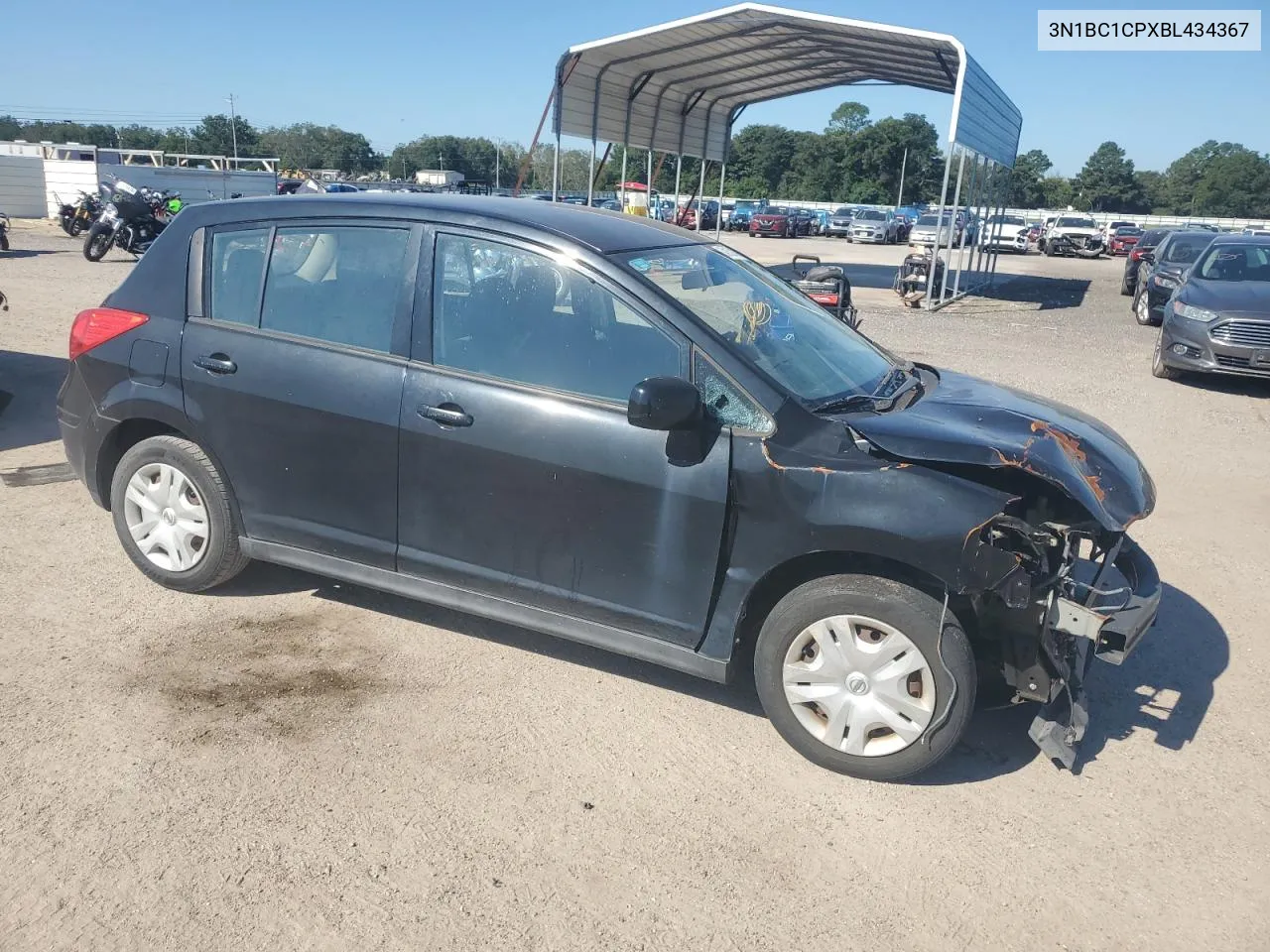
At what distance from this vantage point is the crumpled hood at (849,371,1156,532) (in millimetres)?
3117

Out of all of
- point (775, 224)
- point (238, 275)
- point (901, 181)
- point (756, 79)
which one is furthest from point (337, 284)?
point (901, 181)

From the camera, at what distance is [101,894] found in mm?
2664

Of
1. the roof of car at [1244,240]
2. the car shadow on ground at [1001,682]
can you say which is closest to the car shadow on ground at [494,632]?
the car shadow on ground at [1001,682]

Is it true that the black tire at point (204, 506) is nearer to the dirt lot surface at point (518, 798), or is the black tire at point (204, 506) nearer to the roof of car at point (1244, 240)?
the dirt lot surface at point (518, 798)

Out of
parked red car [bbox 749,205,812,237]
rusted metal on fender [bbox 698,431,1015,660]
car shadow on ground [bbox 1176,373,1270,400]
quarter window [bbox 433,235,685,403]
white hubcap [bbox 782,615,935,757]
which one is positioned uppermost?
parked red car [bbox 749,205,812,237]

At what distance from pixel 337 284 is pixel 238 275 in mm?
551

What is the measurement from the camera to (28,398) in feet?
25.8

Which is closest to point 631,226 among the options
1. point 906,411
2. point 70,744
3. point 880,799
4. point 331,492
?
point 906,411

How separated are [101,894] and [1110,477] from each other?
338cm

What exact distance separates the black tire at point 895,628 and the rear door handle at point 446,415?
52.4 inches

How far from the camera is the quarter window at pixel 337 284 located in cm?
392

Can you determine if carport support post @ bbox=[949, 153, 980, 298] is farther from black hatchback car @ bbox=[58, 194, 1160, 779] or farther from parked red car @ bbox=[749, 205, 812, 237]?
parked red car @ bbox=[749, 205, 812, 237]

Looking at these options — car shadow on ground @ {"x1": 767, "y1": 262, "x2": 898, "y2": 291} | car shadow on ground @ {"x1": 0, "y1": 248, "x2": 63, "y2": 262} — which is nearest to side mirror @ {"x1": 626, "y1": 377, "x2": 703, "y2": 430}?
car shadow on ground @ {"x1": 767, "y1": 262, "x2": 898, "y2": 291}

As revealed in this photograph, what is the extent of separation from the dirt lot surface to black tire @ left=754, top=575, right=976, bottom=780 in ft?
0.39
